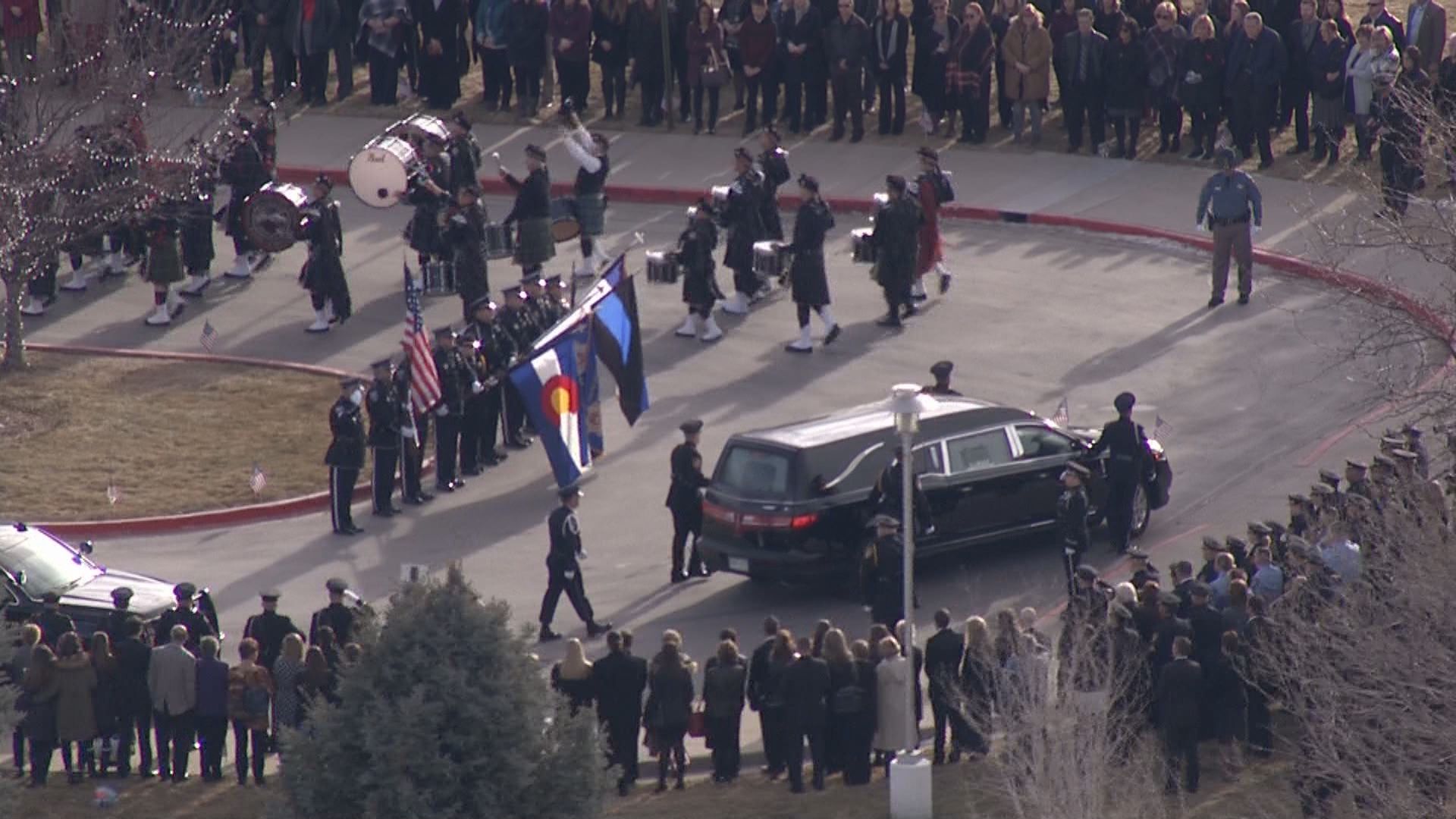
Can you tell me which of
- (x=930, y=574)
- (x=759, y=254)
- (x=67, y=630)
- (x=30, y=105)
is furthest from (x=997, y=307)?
(x=67, y=630)

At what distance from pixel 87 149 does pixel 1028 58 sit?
479 inches

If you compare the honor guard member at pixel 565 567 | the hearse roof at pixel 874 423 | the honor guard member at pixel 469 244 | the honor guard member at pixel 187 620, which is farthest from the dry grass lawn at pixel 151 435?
the hearse roof at pixel 874 423

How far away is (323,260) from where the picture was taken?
1304 inches

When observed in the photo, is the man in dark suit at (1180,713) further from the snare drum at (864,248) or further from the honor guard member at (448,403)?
the snare drum at (864,248)

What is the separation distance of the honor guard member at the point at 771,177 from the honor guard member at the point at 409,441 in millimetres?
5997

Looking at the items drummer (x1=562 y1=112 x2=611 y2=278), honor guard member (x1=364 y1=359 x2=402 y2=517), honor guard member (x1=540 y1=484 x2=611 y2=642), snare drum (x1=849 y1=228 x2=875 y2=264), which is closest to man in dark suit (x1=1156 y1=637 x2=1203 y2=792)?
honor guard member (x1=540 y1=484 x2=611 y2=642)

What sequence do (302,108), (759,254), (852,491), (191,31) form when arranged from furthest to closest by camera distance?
(302,108) < (191,31) < (759,254) < (852,491)

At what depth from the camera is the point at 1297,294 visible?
3391cm

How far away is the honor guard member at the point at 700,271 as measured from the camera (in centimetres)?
3241

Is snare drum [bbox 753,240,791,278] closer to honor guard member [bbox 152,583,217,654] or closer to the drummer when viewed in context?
the drummer

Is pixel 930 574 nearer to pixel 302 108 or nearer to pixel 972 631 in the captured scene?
pixel 972 631

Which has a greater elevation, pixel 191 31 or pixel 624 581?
pixel 191 31

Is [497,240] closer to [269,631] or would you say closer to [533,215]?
[533,215]

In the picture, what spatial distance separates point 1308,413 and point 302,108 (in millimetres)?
17356
